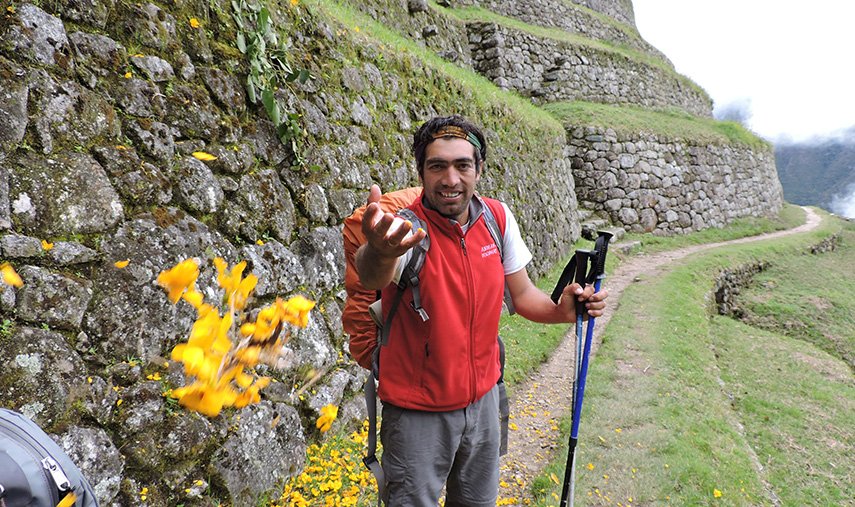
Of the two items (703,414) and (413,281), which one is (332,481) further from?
(703,414)

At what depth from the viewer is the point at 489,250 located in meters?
2.57

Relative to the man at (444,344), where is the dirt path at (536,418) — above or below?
below

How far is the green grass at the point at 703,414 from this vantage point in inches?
193

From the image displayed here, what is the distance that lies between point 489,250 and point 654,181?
20.3 metres

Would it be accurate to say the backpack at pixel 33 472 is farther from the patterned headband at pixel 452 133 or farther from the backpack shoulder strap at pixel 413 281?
the patterned headband at pixel 452 133

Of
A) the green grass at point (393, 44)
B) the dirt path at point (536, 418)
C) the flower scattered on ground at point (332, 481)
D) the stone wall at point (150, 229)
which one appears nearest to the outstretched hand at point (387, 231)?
the stone wall at point (150, 229)

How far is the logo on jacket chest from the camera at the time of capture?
2.54 meters

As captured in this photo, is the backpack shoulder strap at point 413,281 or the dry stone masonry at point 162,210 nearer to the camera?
the backpack shoulder strap at point 413,281

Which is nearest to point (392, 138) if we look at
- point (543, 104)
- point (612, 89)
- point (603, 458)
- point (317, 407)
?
point (317, 407)

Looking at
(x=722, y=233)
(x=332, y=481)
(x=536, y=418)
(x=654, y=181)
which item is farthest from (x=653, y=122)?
(x=332, y=481)

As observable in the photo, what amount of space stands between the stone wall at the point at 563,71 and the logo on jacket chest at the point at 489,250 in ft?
57.6

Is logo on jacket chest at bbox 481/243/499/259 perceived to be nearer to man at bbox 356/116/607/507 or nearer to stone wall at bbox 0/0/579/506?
man at bbox 356/116/607/507

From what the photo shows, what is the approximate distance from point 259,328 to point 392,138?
457 cm

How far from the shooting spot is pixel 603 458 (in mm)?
5168
